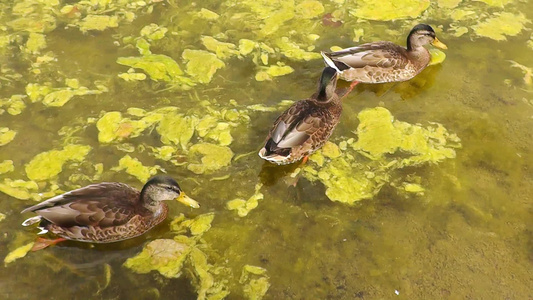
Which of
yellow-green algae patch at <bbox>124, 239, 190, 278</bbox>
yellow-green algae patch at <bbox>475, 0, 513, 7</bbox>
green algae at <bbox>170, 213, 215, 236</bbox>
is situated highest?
yellow-green algae patch at <bbox>475, 0, 513, 7</bbox>

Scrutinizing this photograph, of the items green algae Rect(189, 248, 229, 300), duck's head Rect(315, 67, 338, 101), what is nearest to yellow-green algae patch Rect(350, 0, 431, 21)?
duck's head Rect(315, 67, 338, 101)

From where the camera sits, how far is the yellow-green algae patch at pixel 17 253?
13.1 feet

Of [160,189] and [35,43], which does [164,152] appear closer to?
[160,189]

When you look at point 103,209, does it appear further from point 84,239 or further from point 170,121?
point 170,121

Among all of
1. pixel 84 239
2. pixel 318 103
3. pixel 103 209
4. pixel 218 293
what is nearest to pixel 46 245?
pixel 84 239

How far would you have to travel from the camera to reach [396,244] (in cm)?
422

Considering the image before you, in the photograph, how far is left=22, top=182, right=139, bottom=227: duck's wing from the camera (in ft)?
12.8

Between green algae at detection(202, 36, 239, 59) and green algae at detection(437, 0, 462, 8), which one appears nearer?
green algae at detection(202, 36, 239, 59)

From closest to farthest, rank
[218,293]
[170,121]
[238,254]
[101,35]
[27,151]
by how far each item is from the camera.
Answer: [218,293] < [238,254] < [27,151] < [170,121] < [101,35]

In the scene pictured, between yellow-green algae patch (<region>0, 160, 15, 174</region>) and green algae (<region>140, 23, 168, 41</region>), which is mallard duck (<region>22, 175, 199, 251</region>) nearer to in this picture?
yellow-green algae patch (<region>0, 160, 15, 174</region>)

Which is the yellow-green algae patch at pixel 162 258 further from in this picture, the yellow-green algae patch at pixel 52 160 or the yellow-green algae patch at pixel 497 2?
the yellow-green algae patch at pixel 497 2

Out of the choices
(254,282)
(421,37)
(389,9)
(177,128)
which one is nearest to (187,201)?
(254,282)

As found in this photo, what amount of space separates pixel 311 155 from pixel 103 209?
210 centimetres

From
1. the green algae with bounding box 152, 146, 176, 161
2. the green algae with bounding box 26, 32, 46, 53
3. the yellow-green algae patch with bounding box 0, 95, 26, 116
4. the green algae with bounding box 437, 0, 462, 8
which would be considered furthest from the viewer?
the green algae with bounding box 437, 0, 462, 8
